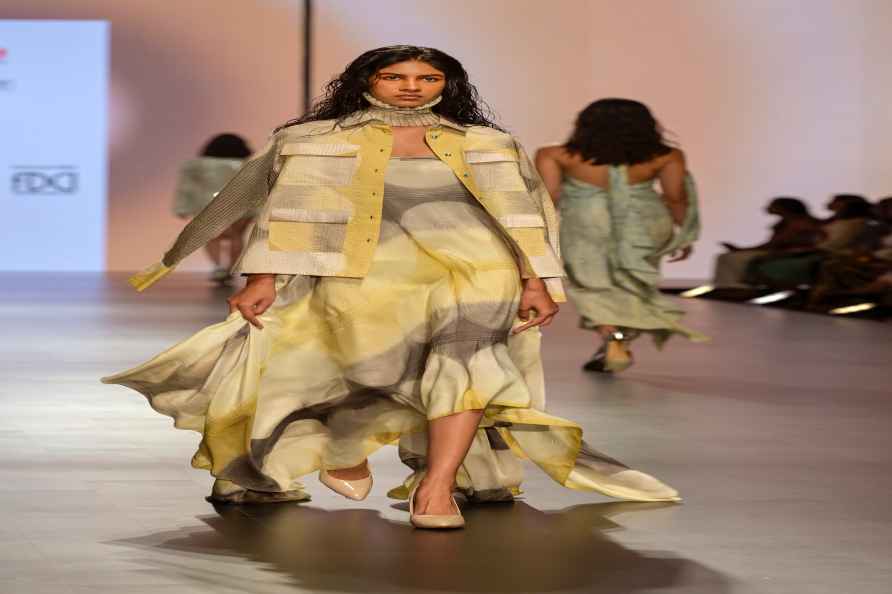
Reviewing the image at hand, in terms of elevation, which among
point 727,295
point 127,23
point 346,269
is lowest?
point 727,295

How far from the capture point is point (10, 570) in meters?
3.84

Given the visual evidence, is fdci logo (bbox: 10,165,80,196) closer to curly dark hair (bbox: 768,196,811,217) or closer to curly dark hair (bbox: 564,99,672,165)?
curly dark hair (bbox: 768,196,811,217)

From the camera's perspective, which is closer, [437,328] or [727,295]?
[437,328]

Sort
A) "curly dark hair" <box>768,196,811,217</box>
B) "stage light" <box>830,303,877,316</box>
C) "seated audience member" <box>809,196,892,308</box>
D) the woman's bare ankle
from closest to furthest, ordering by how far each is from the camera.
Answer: the woman's bare ankle < "stage light" <box>830,303,877,316</box> < "seated audience member" <box>809,196,892,308</box> < "curly dark hair" <box>768,196,811,217</box>

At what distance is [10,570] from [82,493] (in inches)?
42.2

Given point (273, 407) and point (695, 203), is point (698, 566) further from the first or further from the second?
point (695, 203)

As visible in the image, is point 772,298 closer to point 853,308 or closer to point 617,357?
point 853,308

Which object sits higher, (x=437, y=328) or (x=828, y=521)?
(x=437, y=328)

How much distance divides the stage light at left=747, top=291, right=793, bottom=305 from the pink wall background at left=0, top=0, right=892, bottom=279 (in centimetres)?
519

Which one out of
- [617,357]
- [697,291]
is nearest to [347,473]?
[617,357]

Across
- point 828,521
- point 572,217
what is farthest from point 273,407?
point 572,217

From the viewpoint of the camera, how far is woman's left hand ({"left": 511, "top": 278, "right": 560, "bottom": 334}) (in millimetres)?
4453

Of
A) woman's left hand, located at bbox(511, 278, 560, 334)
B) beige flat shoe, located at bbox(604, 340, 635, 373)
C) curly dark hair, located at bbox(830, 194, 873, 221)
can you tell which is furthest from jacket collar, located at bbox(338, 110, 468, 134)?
curly dark hair, located at bbox(830, 194, 873, 221)

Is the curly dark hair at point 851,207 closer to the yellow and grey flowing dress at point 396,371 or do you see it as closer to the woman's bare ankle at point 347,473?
the yellow and grey flowing dress at point 396,371
